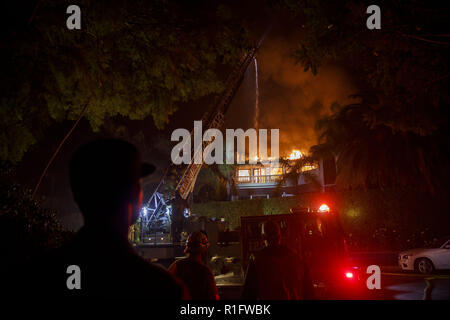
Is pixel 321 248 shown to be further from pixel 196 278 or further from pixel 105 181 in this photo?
pixel 105 181

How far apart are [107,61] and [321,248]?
20.9 feet

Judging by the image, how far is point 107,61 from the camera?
294 inches

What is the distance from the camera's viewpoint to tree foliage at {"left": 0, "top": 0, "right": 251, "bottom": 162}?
6.16 meters

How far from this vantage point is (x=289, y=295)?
3730 mm

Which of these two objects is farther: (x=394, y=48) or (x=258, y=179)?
(x=258, y=179)

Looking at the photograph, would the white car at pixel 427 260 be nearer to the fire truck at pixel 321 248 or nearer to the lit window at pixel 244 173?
the fire truck at pixel 321 248

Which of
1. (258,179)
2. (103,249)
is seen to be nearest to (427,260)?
Result: (103,249)

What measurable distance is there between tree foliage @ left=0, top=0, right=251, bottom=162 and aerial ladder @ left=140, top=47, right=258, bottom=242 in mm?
8957

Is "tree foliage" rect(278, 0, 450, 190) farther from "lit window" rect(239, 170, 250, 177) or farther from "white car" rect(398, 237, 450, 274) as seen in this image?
"lit window" rect(239, 170, 250, 177)

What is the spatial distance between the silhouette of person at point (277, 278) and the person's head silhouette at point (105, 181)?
2599 mm

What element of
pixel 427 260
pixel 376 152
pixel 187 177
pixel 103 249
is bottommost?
pixel 427 260

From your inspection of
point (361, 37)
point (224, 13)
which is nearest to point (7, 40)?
point (224, 13)

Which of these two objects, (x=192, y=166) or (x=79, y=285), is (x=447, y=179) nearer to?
(x=192, y=166)

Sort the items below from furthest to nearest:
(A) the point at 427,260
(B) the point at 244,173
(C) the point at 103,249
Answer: (B) the point at 244,173
(A) the point at 427,260
(C) the point at 103,249
